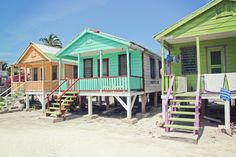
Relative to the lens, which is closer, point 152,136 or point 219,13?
point 152,136

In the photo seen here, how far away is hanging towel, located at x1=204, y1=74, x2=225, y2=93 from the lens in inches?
→ 327

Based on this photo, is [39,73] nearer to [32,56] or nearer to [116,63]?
[32,56]

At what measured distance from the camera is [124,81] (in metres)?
11.1

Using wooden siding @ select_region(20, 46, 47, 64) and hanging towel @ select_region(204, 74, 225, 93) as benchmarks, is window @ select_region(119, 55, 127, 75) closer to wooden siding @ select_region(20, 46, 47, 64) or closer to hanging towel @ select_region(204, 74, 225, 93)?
hanging towel @ select_region(204, 74, 225, 93)

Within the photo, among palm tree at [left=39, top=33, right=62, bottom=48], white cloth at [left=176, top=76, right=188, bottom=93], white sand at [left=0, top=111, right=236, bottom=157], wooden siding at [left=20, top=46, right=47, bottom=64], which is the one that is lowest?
white sand at [left=0, top=111, right=236, bottom=157]

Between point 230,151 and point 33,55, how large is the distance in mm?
17024

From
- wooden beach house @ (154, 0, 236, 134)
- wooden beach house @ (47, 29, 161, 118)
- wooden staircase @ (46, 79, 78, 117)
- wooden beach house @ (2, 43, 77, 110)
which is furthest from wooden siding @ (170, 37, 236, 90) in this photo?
wooden beach house @ (2, 43, 77, 110)

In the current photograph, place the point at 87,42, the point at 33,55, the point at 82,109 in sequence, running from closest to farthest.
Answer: the point at 87,42
the point at 82,109
the point at 33,55

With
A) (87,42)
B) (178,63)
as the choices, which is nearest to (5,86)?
(87,42)

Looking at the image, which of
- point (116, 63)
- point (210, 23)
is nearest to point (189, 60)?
point (210, 23)

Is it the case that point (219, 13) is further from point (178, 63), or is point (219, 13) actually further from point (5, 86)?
point (5, 86)

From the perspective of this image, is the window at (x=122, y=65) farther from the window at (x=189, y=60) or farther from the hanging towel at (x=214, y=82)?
the hanging towel at (x=214, y=82)

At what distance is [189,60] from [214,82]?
2.90 m

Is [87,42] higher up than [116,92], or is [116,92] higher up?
[87,42]
